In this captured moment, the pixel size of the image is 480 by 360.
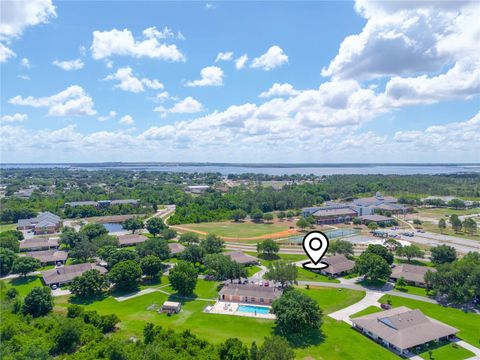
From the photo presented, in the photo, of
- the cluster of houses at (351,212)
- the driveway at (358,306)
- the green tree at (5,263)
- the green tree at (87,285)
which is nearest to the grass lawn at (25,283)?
the green tree at (5,263)

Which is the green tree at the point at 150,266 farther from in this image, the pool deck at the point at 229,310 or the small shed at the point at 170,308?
the pool deck at the point at 229,310

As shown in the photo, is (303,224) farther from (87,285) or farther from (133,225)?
(87,285)

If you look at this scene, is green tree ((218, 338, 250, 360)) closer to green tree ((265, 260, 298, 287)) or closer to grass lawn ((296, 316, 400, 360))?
grass lawn ((296, 316, 400, 360))

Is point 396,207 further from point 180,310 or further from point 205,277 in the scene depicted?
point 180,310

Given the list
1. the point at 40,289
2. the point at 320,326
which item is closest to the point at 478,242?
the point at 320,326

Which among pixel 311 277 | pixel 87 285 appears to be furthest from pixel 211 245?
pixel 87 285

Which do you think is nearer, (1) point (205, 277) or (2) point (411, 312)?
(2) point (411, 312)
